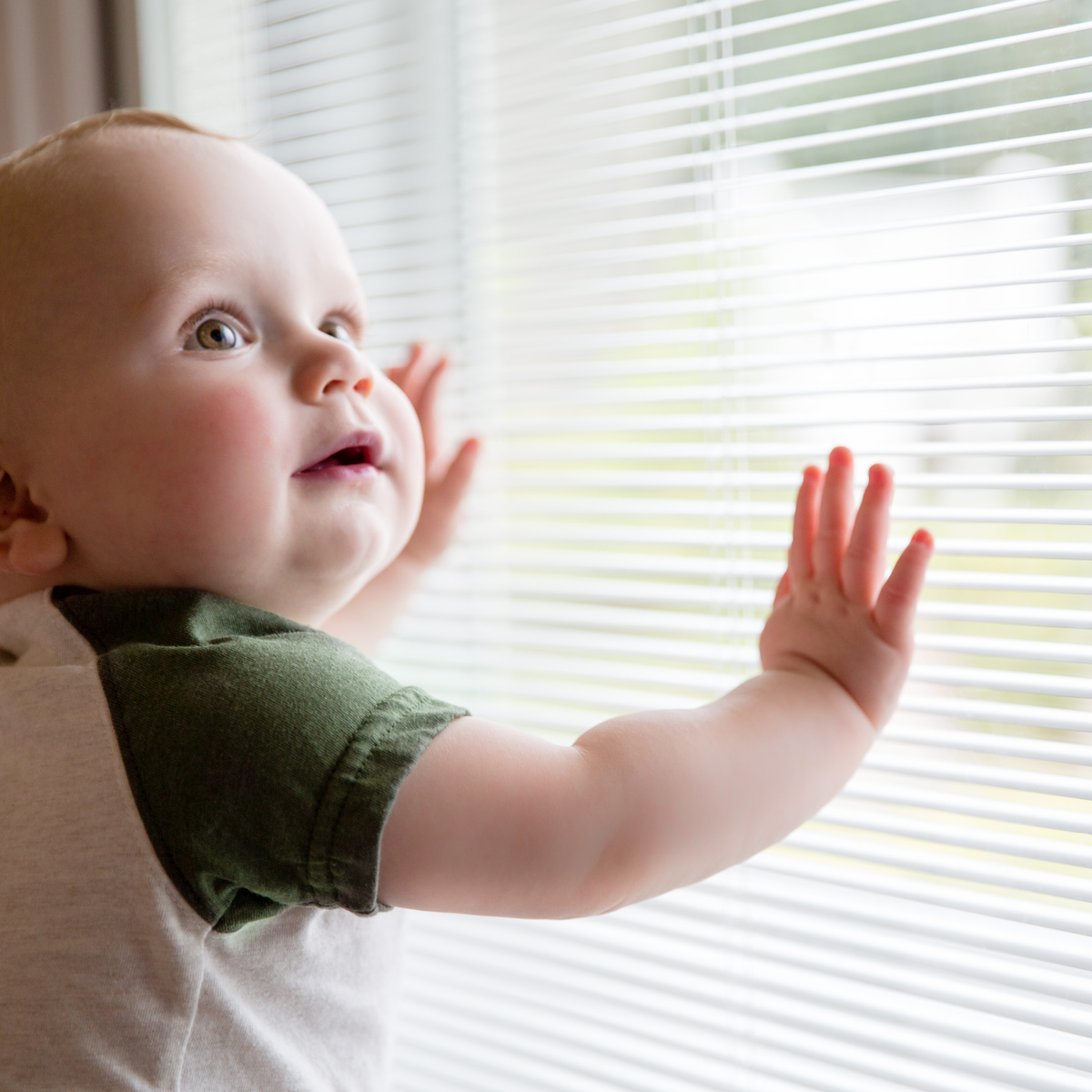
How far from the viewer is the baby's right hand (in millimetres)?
706

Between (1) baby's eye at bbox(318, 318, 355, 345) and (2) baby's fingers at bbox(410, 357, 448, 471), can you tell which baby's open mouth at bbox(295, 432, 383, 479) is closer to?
(1) baby's eye at bbox(318, 318, 355, 345)

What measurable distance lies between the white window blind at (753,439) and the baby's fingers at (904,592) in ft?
0.43

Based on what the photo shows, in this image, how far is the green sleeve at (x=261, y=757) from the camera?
56cm

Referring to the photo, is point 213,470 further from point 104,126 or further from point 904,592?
point 904,592

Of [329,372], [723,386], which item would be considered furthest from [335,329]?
[723,386]

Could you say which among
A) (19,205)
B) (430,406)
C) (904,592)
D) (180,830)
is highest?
(19,205)

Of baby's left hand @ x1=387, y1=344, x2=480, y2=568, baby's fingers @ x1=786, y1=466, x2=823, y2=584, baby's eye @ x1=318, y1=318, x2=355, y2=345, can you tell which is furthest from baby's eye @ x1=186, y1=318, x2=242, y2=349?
baby's fingers @ x1=786, y1=466, x2=823, y2=584

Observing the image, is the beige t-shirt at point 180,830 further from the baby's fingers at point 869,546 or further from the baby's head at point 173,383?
the baby's fingers at point 869,546

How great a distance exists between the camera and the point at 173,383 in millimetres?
685

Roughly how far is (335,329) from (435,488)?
0.24 meters

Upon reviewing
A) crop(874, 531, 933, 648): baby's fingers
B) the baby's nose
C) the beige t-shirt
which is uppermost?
the baby's nose

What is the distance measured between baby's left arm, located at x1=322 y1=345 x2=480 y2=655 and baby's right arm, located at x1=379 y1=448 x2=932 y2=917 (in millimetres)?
370

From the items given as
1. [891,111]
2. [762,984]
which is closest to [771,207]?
[891,111]

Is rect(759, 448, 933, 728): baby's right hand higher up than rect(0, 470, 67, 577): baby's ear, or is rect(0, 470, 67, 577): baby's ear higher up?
rect(0, 470, 67, 577): baby's ear
